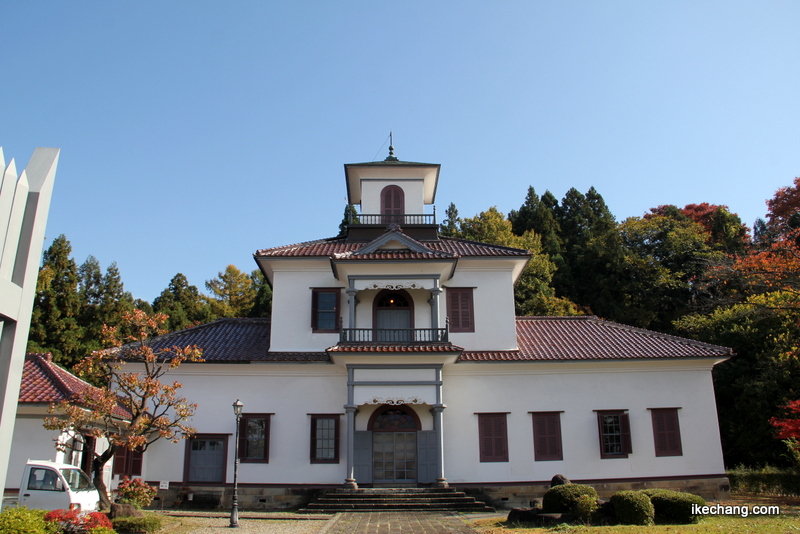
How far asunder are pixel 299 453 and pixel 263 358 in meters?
3.52

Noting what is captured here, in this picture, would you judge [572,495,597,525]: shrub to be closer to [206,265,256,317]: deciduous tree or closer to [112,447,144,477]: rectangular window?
[112,447,144,477]: rectangular window

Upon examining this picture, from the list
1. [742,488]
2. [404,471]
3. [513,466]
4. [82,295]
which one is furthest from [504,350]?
[82,295]

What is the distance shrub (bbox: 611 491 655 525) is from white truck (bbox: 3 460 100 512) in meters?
12.6

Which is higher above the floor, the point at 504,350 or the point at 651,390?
the point at 504,350

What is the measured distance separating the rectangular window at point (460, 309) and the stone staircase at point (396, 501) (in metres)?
6.17

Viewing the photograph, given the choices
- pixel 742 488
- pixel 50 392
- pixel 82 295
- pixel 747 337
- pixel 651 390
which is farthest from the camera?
pixel 82 295

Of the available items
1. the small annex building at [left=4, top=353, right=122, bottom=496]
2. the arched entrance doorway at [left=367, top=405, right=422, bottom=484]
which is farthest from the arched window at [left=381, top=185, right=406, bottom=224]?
the small annex building at [left=4, top=353, right=122, bottom=496]

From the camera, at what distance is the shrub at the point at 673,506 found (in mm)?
14391

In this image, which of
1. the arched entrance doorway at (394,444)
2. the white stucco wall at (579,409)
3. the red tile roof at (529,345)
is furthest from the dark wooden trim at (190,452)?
the white stucco wall at (579,409)

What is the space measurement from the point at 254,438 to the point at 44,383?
675cm

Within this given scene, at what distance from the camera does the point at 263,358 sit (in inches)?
862

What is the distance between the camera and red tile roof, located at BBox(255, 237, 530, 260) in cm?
2212

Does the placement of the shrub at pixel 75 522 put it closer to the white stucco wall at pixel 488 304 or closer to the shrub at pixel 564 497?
the shrub at pixel 564 497

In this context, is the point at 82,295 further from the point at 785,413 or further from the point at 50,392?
the point at 785,413
